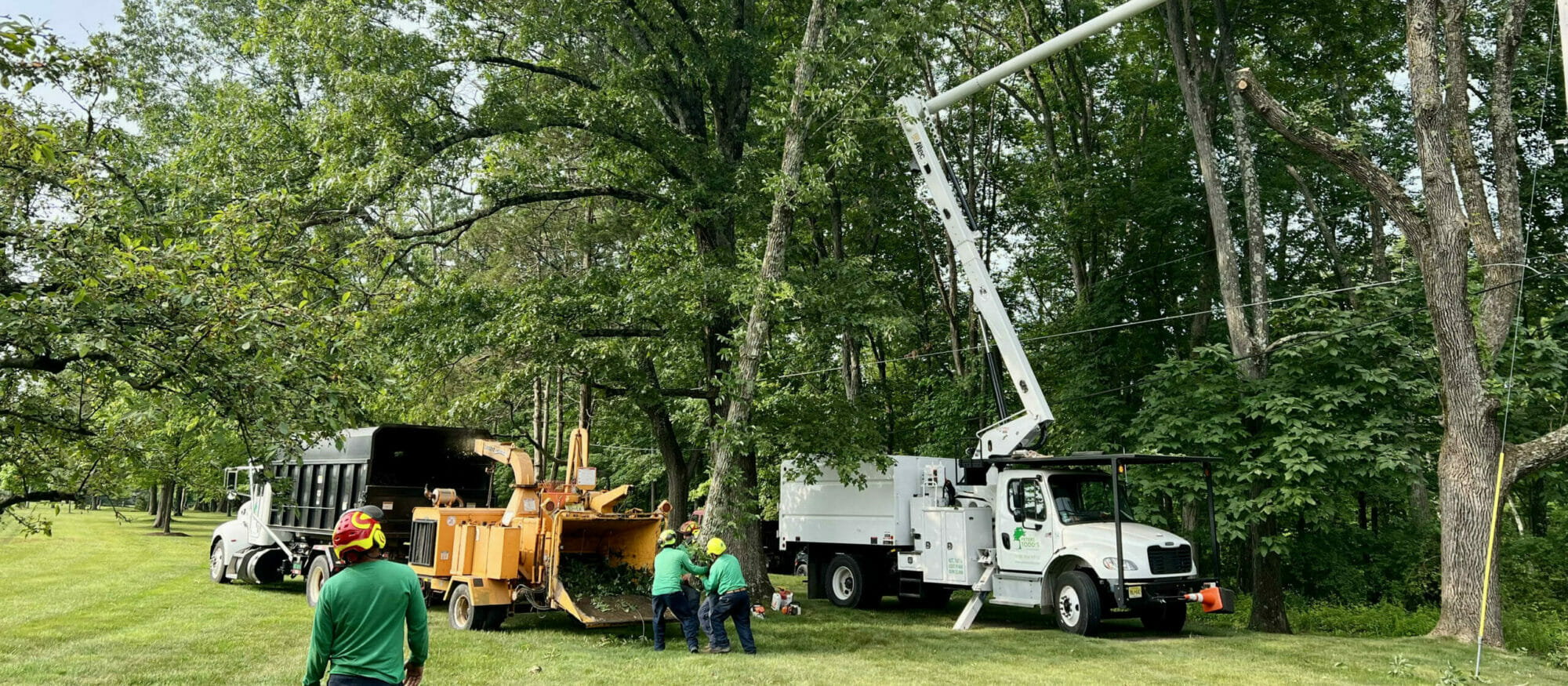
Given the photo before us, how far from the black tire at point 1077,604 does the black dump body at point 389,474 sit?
9854 mm

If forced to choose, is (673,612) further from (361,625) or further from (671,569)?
(361,625)

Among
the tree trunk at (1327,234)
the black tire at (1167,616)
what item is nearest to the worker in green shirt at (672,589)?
the black tire at (1167,616)

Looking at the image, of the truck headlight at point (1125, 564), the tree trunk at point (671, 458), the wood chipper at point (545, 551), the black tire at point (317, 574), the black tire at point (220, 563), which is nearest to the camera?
the wood chipper at point (545, 551)

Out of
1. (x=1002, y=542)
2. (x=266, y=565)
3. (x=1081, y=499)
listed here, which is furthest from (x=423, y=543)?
(x=1081, y=499)

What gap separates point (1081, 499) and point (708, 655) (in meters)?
7.22

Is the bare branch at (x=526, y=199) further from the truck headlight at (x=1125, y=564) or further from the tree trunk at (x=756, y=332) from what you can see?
the truck headlight at (x=1125, y=564)

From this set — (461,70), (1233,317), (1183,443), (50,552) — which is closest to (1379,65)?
(1233,317)

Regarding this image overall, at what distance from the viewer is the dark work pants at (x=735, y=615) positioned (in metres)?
11.7

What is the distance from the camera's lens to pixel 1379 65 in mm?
21578

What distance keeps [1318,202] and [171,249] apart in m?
26.9

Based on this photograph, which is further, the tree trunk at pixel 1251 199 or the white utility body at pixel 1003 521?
the tree trunk at pixel 1251 199

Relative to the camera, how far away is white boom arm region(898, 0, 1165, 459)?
15594 millimetres

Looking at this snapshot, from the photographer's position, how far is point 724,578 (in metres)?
11.8

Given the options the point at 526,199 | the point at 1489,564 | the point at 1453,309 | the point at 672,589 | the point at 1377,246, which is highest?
the point at 1377,246
